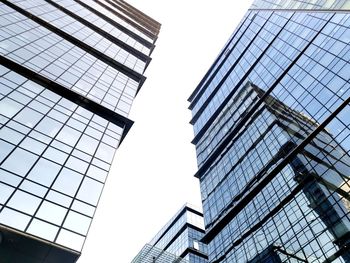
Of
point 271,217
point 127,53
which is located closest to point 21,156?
point 271,217

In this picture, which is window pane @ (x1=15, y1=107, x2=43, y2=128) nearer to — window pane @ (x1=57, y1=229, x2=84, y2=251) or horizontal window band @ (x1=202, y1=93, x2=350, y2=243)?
window pane @ (x1=57, y1=229, x2=84, y2=251)

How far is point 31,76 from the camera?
2255 cm

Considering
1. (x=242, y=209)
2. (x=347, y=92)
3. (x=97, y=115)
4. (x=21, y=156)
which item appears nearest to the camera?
(x=21, y=156)

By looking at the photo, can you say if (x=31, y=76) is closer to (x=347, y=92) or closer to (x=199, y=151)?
(x=347, y=92)

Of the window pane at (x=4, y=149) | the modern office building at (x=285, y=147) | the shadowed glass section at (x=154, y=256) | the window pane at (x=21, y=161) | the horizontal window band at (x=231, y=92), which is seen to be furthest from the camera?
the horizontal window band at (x=231, y=92)

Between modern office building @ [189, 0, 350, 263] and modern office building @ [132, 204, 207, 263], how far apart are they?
12514 mm

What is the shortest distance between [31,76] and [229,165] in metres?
33.1

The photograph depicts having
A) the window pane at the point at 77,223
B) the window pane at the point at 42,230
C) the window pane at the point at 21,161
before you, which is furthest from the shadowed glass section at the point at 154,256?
the window pane at the point at 42,230

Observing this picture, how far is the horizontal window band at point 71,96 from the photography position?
22.0 m

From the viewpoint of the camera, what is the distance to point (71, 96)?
23828 millimetres

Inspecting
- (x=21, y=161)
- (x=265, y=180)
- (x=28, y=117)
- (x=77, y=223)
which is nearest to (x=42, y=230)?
(x=77, y=223)

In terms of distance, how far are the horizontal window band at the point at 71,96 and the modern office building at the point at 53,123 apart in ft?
0.23

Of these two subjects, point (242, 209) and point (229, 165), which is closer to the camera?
point (242, 209)

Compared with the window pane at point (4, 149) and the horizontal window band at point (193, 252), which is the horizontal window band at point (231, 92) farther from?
the window pane at point (4, 149)
